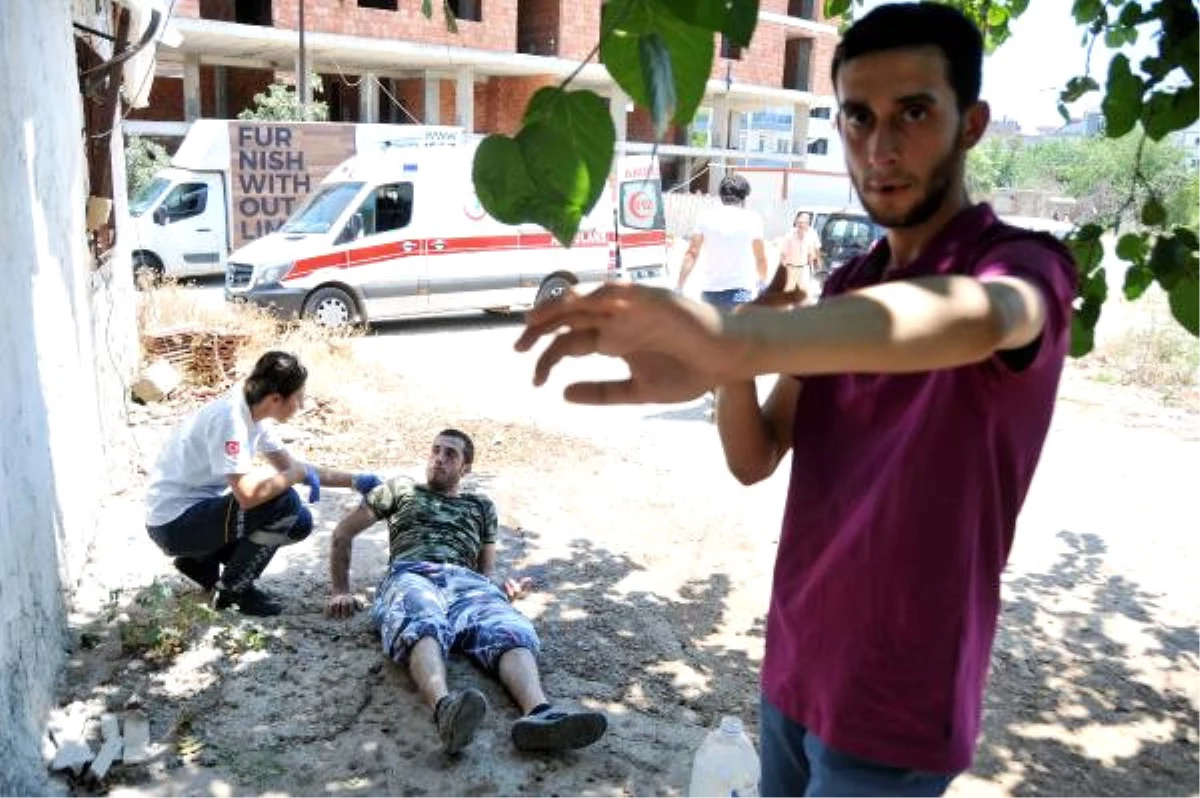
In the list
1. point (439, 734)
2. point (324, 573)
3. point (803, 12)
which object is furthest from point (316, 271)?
point (803, 12)

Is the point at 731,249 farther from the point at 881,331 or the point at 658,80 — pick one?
the point at 881,331

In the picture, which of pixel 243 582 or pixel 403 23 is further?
pixel 403 23

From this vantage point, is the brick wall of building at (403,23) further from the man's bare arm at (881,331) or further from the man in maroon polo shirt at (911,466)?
the man's bare arm at (881,331)

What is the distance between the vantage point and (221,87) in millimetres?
23281

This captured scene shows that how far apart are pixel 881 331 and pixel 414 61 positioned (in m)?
24.3

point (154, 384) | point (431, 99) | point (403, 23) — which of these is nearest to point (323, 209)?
point (154, 384)

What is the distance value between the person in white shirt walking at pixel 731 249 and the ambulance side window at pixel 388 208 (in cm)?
502

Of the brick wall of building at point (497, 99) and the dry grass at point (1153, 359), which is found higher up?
the brick wall of building at point (497, 99)

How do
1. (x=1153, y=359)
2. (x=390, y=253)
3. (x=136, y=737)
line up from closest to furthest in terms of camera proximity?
(x=136, y=737) < (x=1153, y=359) < (x=390, y=253)

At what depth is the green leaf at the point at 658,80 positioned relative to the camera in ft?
3.29

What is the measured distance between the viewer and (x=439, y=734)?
300 centimetres

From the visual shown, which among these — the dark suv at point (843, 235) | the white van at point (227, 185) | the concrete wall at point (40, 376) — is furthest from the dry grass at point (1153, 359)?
the white van at point (227, 185)

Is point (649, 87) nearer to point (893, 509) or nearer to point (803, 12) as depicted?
point (893, 509)

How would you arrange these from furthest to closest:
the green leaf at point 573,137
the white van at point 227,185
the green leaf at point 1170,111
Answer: the white van at point 227,185
the green leaf at point 1170,111
the green leaf at point 573,137
